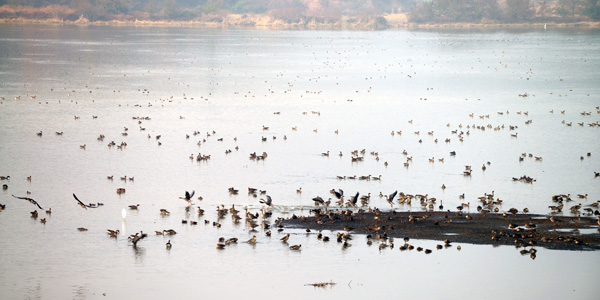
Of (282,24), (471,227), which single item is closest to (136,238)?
(471,227)

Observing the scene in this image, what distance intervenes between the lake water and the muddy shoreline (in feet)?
1.83

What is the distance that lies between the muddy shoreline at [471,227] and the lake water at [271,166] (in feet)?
1.83

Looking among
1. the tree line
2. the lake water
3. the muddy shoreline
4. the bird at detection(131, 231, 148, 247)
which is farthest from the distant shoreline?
the bird at detection(131, 231, 148, 247)

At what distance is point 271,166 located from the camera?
33594 mm

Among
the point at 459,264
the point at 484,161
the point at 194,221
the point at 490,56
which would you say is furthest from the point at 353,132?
the point at 490,56

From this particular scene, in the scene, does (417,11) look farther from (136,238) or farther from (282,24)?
(136,238)

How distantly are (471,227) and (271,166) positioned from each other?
1113 cm

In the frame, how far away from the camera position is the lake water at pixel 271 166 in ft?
69.7

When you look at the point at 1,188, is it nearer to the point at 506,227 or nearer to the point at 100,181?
the point at 100,181

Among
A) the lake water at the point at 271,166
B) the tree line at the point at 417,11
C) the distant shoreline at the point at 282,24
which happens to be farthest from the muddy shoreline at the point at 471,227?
the tree line at the point at 417,11

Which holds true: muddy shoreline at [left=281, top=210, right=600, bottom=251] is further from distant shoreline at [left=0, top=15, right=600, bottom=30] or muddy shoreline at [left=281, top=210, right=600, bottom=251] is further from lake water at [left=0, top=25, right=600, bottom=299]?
distant shoreline at [left=0, top=15, right=600, bottom=30]

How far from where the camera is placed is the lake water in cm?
2125

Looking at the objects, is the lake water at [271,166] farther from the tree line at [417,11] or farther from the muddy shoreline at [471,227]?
the tree line at [417,11]

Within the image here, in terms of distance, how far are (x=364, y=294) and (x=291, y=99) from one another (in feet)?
117
